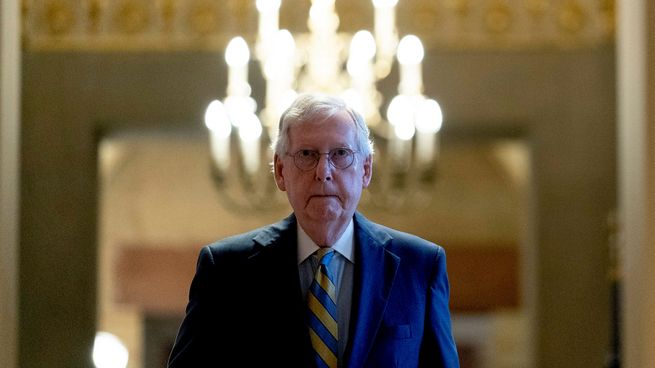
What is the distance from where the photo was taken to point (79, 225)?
9164mm

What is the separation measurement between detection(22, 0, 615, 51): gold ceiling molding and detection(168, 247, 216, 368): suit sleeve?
20.2 feet

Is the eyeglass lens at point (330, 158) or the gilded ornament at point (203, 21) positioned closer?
the eyeglass lens at point (330, 158)

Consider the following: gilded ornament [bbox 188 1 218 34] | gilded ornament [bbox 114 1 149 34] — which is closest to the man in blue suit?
gilded ornament [bbox 188 1 218 34]

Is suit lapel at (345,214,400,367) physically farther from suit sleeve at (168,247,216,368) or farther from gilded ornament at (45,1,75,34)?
gilded ornament at (45,1,75,34)

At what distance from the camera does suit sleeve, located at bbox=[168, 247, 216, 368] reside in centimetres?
296

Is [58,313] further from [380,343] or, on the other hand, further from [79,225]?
[380,343]

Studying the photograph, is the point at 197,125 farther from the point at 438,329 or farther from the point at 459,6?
the point at 438,329

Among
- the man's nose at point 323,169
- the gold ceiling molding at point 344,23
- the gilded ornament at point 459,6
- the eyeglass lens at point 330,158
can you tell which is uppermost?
the gilded ornament at point 459,6

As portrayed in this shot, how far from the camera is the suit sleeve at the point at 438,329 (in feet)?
9.93

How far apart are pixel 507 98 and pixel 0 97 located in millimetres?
4596

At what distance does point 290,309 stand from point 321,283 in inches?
3.5

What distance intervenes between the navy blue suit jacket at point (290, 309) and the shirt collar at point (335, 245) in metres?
0.02

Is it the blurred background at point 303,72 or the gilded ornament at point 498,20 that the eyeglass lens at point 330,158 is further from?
the gilded ornament at point 498,20

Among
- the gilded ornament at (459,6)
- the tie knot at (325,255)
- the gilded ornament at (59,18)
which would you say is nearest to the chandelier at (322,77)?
the gilded ornament at (459,6)
